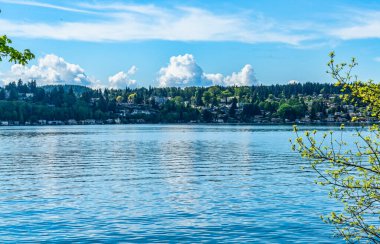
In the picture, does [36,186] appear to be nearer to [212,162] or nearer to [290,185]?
[290,185]

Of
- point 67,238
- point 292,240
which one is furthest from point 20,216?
point 292,240

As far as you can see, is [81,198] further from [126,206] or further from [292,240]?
[292,240]

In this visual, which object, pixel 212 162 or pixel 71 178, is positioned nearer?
pixel 71 178

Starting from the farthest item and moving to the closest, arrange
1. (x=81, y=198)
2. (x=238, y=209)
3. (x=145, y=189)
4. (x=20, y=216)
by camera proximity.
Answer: (x=145, y=189) → (x=81, y=198) → (x=238, y=209) → (x=20, y=216)

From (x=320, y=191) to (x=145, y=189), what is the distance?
16302 millimetres

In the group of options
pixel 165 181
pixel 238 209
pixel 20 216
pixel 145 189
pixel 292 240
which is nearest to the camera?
pixel 292 240

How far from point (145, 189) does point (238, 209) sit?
13362 mm

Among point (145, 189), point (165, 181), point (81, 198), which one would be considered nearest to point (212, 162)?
point (165, 181)

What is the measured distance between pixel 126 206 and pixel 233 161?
42529mm

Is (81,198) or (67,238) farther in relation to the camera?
(81,198)

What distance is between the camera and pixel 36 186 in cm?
5225

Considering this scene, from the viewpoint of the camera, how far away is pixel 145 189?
4956cm

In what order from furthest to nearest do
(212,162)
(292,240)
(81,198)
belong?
1. (212,162)
2. (81,198)
3. (292,240)

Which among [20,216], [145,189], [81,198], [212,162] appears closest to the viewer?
[20,216]
